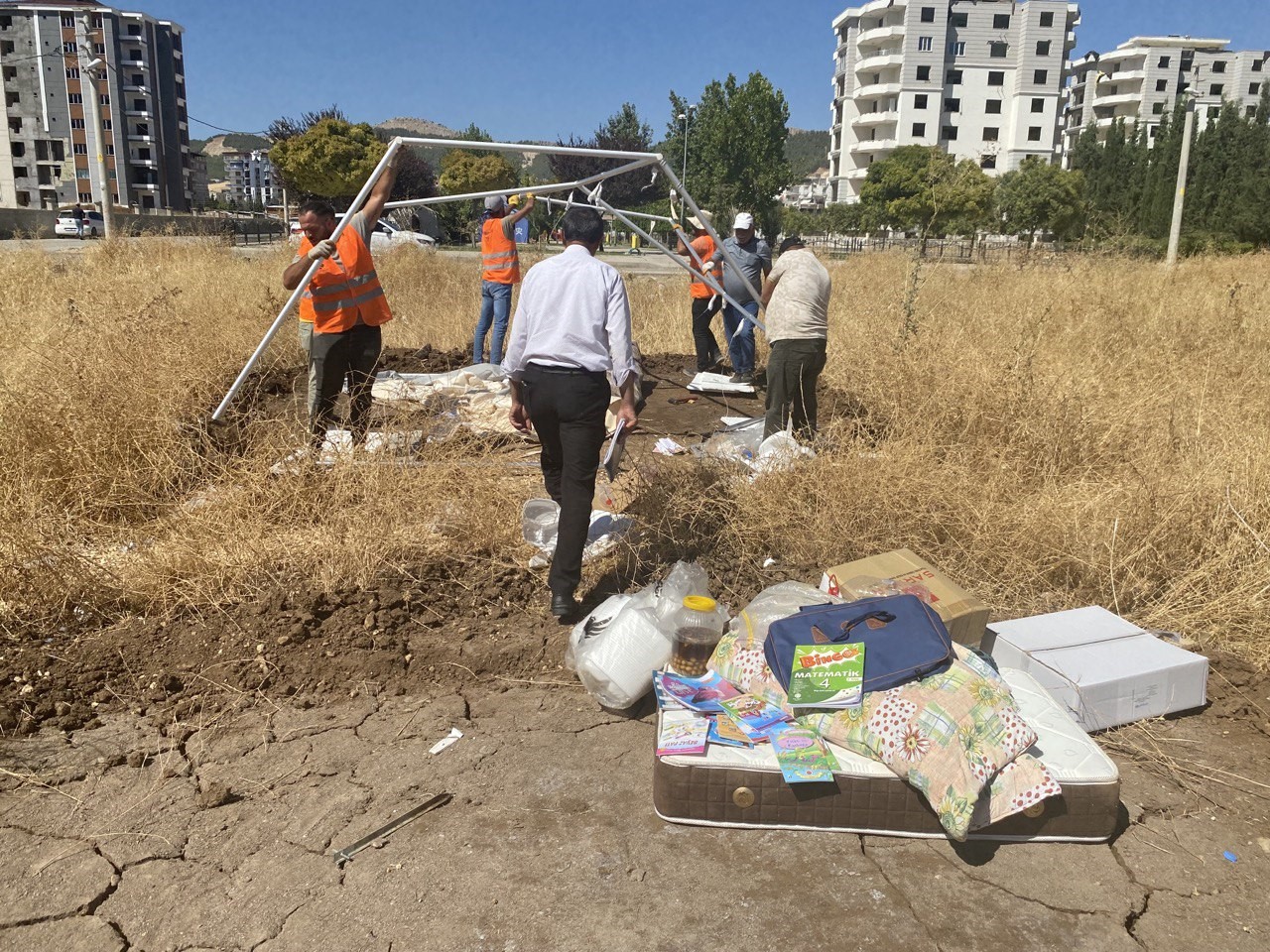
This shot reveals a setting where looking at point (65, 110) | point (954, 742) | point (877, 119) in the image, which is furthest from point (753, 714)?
point (65, 110)

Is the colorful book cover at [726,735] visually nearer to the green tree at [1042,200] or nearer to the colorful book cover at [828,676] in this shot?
the colorful book cover at [828,676]

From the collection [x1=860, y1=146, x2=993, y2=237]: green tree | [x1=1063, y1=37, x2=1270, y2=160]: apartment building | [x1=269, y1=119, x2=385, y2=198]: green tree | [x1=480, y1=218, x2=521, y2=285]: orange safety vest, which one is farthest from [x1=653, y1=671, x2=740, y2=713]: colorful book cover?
[x1=1063, y1=37, x2=1270, y2=160]: apartment building

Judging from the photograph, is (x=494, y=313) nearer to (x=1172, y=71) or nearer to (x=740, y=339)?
(x=740, y=339)

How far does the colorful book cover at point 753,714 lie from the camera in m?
2.82

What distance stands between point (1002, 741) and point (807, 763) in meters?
0.57

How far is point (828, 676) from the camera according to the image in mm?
2863

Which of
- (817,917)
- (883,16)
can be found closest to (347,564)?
(817,917)

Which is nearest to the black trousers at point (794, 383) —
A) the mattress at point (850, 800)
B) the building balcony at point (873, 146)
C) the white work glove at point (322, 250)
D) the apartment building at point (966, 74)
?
the white work glove at point (322, 250)

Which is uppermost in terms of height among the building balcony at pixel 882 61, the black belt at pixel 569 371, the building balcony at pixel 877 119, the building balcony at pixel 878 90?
the building balcony at pixel 882 61

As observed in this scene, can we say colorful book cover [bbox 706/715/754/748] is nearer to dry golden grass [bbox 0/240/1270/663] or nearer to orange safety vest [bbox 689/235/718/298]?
dry golden grass [bbox 0/240/1270/663]

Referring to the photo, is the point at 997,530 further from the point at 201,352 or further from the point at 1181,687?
the point at 201,352

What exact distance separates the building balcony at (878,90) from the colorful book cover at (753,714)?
7853 cm

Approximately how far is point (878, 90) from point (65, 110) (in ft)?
227

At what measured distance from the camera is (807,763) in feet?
8.73
